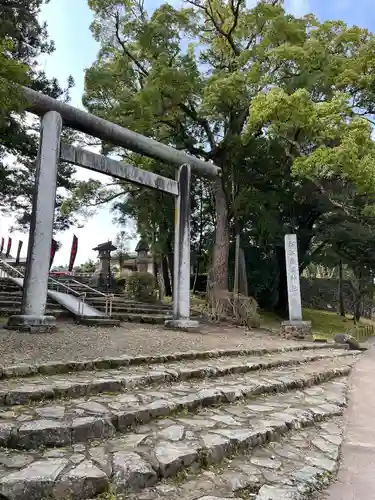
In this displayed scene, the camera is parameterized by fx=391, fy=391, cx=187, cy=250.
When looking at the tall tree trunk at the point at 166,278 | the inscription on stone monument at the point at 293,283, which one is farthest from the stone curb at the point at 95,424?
the tall tree trunk at the point at 166,278

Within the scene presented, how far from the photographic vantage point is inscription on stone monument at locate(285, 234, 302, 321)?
1151cm

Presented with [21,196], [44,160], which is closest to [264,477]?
[44,160]

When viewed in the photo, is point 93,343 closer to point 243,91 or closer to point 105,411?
point 105,411

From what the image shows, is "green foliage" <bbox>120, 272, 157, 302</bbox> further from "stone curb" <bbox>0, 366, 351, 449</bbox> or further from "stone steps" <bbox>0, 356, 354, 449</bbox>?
"stone curb" <bbox>0, 366, 351, 449</bbox>

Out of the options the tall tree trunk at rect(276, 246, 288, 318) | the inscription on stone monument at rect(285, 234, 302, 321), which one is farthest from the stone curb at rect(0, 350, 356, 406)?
the tall tree trunk at rect(276, 246, 288, 318)

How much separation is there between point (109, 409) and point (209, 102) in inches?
457

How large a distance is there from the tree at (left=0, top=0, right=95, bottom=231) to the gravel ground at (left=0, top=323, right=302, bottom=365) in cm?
320

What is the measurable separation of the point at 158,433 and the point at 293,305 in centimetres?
907

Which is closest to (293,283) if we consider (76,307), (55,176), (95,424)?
(76,307)

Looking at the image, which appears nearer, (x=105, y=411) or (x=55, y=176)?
(x=105, y=411)

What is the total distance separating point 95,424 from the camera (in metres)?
2.95

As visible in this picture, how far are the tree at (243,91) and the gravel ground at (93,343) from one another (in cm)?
570

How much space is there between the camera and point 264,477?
2.80m

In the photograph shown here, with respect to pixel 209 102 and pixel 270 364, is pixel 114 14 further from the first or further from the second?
pixel 270 364
